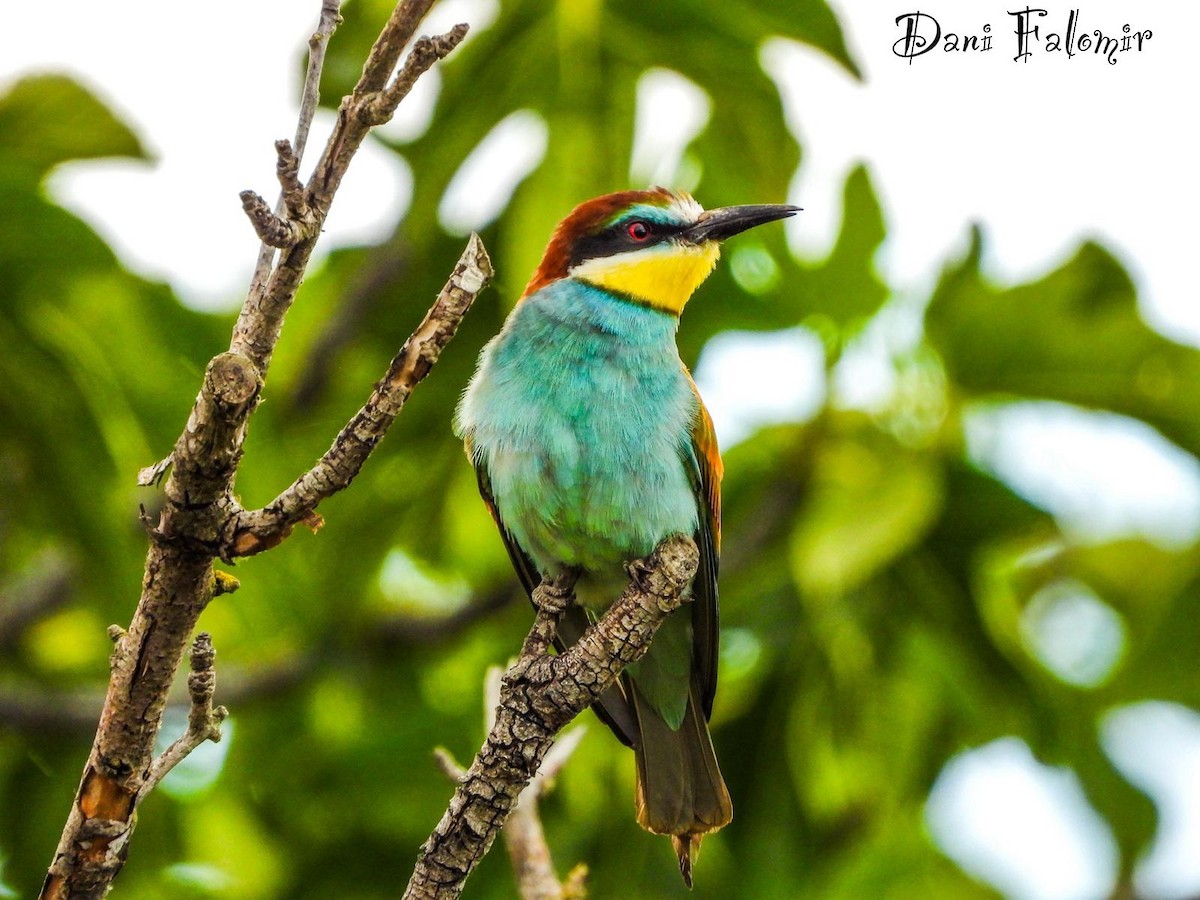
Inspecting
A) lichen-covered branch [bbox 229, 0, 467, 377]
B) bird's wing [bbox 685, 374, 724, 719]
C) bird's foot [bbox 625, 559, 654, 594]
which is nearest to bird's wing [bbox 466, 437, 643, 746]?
bird's wing [bbox 685, 374, 724, 719]

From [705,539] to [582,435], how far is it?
1.61 ft

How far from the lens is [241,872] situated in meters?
5.65

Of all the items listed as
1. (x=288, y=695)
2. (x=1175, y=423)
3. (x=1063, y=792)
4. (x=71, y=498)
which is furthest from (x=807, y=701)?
(x=71, y=498)

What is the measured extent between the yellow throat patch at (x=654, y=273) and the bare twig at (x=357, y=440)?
1993 mm

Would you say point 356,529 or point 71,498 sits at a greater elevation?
point 356,529

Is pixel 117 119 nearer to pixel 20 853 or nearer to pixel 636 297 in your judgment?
pixel 636 297

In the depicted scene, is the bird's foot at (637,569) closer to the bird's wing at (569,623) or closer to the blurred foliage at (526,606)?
the bird's wing at (569,623)

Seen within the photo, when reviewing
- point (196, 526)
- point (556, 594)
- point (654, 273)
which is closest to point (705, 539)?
point (556, 594)

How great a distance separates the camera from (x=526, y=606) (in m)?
5.22

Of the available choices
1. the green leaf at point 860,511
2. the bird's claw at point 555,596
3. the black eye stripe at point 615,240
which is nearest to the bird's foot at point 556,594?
the bird's claw at point 555,596

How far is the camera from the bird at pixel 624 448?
373cm

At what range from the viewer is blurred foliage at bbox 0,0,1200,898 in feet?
12.3

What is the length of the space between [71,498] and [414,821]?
224 centimetres

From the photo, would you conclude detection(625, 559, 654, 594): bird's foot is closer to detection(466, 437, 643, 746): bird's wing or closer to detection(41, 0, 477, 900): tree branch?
detection(466, 437, 643, 746): bird's wing
